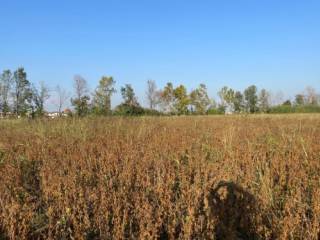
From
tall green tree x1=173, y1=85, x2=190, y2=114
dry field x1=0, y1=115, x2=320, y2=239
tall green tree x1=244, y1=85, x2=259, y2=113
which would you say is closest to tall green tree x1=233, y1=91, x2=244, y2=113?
tall green tree x1=244, y1=85, x2=259, y2=113

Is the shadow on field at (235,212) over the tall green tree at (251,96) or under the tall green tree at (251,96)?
under

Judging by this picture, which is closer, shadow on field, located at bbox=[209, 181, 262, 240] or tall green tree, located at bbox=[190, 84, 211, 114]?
shadow on field, located at bbox=[209, 181, 262, 240]

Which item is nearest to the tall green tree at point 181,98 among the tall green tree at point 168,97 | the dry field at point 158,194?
the tall green tree at point 168,97

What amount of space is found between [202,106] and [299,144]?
4092cm

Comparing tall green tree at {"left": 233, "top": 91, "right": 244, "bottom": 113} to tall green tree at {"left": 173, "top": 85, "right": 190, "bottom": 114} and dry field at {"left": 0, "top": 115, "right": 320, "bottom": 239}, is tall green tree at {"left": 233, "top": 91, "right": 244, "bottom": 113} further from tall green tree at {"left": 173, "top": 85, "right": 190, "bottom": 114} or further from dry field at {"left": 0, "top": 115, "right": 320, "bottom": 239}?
dry field at {"left": 0, "top": 115, "right": 320, "bottom": 239}

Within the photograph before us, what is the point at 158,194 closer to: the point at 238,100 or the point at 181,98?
the point at 181,98

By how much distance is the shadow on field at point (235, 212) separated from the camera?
7.59 feet

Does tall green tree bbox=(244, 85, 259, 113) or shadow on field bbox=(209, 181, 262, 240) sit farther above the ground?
tall green tree bbox=(244, 85, 259, 113)

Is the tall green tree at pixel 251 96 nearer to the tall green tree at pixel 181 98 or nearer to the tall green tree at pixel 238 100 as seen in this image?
the tall green tree at pixel 238 100

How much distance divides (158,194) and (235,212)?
0.77 metres

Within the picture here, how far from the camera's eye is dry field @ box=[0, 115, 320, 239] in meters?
2.19

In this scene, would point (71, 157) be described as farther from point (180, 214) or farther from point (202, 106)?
point (202, 106)

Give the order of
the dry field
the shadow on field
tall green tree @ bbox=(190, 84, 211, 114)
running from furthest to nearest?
tall green tree @ bbox=(190, 84, 211, 114) → the shadow on field → the dry field

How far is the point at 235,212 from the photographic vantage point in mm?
2395
